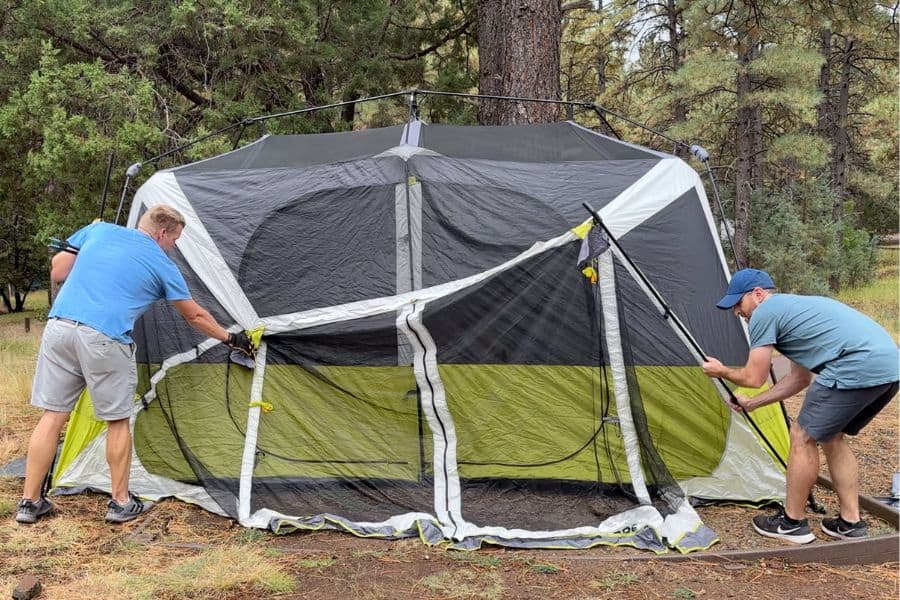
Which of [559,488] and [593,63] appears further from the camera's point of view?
[593,63]

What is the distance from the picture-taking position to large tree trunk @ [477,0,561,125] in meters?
5.47

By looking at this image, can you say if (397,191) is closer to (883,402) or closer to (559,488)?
(559,488)

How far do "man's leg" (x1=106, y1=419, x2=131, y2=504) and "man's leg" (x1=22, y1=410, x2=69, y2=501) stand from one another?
0.24 meters

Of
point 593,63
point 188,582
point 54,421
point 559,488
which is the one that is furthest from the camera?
point 593,63

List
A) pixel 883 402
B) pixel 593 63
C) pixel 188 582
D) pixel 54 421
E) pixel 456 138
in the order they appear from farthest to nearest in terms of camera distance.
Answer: pixel 593 63 < pixel 456 138 < pixel 54 421 < pixel 883 402 < pixel 188 582

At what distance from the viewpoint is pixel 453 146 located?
391 cm

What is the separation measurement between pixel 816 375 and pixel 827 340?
0.19 m

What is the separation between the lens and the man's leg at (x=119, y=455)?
3354 millimetres

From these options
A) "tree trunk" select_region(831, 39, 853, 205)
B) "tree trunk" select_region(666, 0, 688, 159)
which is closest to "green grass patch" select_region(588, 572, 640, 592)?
"tree trunk" select_region(666, 0, 688, 159)

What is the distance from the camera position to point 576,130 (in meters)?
4.11

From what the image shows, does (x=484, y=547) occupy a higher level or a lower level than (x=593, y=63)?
lower

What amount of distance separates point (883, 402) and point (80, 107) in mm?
7072

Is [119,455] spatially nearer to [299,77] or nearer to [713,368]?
[713,368]

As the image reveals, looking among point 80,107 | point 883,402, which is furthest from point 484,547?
point 80,107
